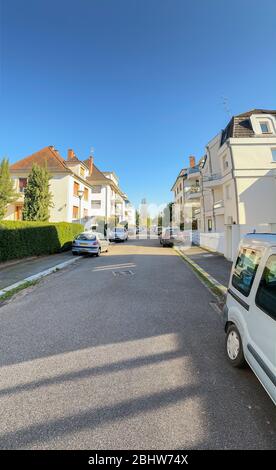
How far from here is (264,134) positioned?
1541 centimetres

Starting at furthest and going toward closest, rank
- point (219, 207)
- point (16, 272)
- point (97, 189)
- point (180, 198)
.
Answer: point (180, 198) → point (97, 189) → point (219, 207) → point (16, 272)

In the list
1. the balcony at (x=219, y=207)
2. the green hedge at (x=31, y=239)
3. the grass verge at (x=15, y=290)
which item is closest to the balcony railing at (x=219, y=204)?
the balcony at (x=219, y=207)

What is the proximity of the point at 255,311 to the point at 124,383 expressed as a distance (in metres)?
A: 1.68

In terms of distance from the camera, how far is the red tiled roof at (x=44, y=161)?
2322 cm

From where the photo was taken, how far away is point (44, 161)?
23.7 metres

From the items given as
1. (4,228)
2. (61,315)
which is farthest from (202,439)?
(4,228)

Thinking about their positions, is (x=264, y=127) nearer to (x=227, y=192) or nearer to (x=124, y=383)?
(x=227, y=192)

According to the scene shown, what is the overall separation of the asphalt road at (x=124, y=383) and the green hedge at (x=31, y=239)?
5594 millimetres

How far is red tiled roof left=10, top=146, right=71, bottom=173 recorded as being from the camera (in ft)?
76.2

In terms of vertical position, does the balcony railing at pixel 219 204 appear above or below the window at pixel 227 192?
below

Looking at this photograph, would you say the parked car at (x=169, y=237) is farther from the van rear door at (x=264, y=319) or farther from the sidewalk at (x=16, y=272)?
the van rear door at (x=264, y=319)

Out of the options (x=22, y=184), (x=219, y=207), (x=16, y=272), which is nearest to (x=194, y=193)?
(x=219, y=207)

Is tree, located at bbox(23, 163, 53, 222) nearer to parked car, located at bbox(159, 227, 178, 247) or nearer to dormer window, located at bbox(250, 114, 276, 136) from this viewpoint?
parked car, located at bbox(159, 227, 178, 247)
